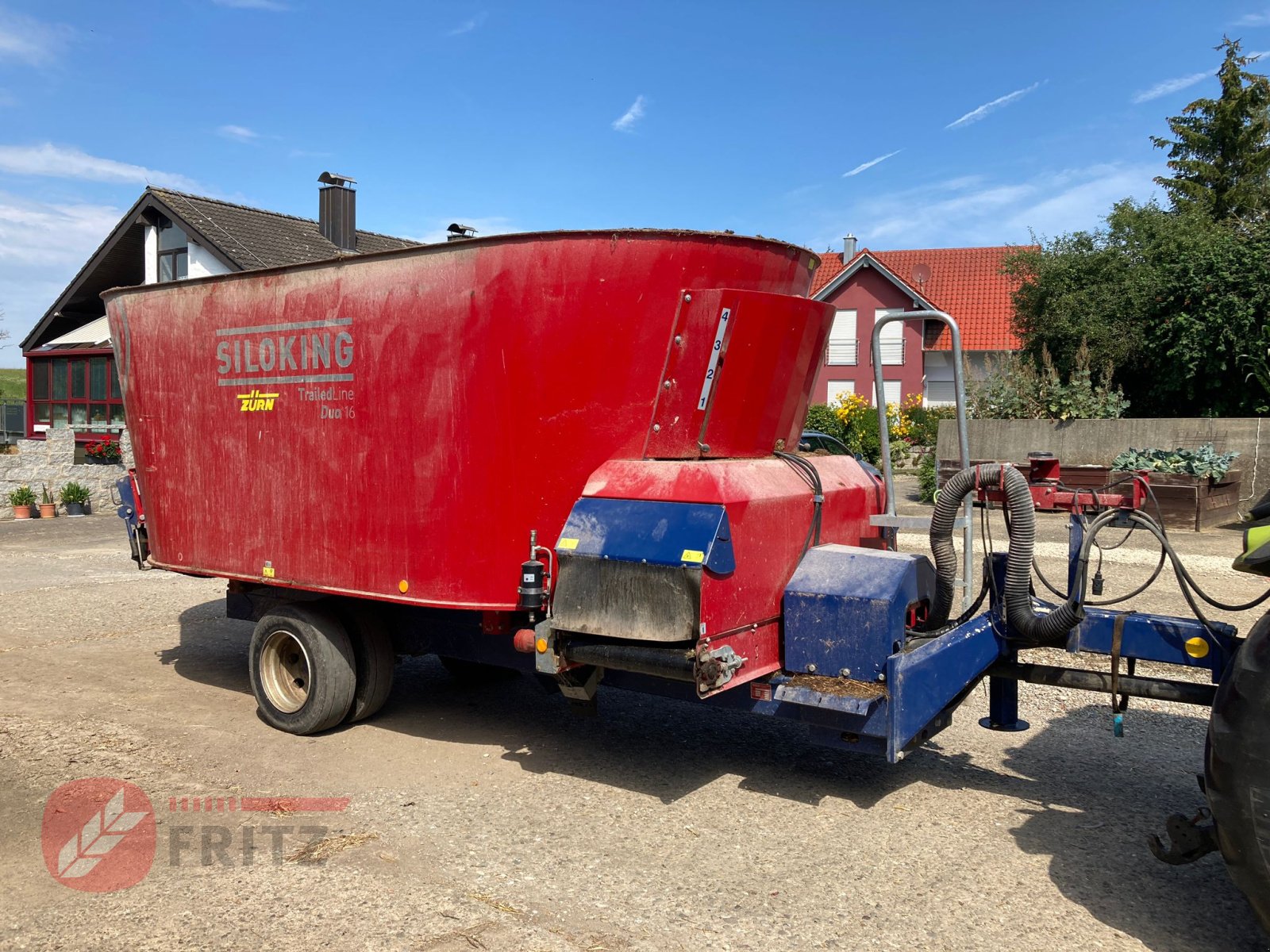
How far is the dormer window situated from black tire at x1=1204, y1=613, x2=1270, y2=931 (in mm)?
22694

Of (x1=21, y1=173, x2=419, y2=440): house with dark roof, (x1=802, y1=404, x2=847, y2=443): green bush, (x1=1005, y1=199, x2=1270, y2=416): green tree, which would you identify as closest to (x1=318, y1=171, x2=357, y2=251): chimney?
(x1=21, y1=173, x2=419, y2=440): house with dark roof

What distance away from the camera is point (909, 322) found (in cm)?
3691

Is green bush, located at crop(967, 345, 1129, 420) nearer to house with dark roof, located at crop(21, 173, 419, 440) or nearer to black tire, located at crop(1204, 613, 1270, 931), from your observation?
house with dark roof, located at crop(21, 173, 419, 440)

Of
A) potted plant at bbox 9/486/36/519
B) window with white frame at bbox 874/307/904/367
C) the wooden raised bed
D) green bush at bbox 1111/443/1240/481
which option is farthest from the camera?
window with white frame at bbox 874/307/904/367

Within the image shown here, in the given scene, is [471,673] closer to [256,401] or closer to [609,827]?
[256,401]

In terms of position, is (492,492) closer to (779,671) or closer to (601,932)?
(779,671)

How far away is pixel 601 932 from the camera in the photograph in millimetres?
3482

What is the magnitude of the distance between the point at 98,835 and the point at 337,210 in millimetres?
20219

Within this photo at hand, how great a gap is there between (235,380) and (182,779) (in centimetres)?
223

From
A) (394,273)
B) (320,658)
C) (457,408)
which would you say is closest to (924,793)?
(457,408)

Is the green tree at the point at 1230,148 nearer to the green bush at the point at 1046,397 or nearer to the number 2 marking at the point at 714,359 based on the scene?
the green bush at the point at 1046,397

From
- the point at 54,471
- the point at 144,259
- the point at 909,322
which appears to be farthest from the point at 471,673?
the point at 909,322

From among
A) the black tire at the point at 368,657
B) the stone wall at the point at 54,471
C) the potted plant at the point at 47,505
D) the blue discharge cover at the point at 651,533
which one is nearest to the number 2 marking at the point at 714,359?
the blue discharge cover at the point at 651,533

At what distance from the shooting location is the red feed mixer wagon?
4.36 m
